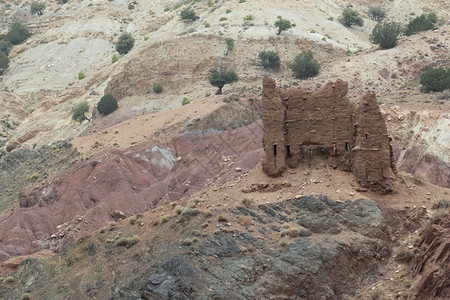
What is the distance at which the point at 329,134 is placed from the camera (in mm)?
34250

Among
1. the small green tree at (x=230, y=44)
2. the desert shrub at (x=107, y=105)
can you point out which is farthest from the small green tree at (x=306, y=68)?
the desert shrub at (x=107, y=105)

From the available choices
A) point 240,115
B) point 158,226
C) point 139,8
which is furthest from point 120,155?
point 139,8

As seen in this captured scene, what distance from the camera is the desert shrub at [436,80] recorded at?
5519cm

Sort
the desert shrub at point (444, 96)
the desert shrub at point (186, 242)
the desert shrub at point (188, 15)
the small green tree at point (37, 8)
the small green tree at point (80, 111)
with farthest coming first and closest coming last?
the small green tree at point (37, 8)
the desert shrub at point (188, 15)
the small green tree at point (80, 111)
the desert shrub at point (444, 96)
the desert shrub at point (186, 242)

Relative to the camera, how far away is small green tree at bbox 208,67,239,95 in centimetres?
6931

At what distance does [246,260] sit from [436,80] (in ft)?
112

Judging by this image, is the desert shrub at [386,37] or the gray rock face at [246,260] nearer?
the gray rock face at [246,260]

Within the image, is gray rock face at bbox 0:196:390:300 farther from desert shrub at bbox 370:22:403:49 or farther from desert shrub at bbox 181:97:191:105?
desert shrub at bbox 370:22:403:49

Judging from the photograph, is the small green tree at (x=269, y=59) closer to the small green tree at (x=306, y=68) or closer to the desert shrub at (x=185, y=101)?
the small green tree at (x=306, y=68)

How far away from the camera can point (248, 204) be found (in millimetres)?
32594

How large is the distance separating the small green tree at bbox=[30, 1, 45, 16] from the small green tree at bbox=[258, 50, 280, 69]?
6256 cm

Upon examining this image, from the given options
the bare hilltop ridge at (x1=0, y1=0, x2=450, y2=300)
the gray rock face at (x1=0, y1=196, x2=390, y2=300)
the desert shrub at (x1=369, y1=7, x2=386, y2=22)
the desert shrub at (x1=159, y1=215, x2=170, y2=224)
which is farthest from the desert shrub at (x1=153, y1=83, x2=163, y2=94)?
the desert shrub at (x1=369, y1=7, x2=386, y2=22)

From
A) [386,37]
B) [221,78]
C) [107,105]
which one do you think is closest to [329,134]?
[221,78]

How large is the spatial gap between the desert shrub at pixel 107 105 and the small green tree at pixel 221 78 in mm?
12739
